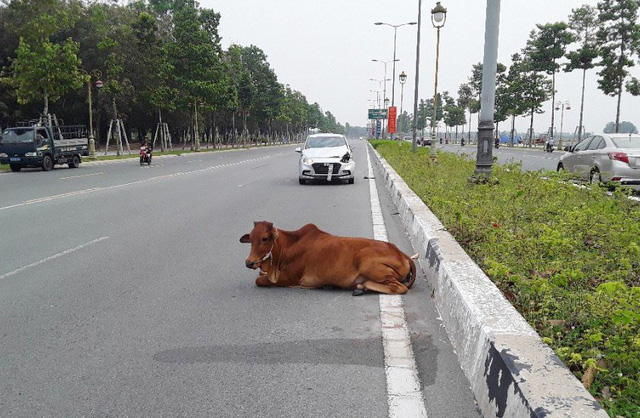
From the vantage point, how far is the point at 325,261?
5035mm

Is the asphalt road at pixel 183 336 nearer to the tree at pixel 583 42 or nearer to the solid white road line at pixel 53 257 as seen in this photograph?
the solid white road line at pixel 53 257

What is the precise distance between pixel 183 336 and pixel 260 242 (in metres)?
1.18

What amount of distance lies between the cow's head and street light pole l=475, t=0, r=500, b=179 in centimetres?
722

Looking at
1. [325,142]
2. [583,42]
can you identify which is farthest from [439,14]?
[583,42]

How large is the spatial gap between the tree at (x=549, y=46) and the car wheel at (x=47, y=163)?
49070 mm

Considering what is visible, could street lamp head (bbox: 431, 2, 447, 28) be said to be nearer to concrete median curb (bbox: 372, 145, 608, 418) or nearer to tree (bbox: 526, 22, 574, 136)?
concrete median curb (bbox: 372, 145, 608, 418)

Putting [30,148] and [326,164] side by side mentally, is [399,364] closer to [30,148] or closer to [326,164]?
[326,164]


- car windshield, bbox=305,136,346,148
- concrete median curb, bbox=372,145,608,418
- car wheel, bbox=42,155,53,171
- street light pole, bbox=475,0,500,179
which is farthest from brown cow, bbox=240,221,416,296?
car wheel, bbox=42,155,53,171

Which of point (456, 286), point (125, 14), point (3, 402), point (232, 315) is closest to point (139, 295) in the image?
point (232, 315)

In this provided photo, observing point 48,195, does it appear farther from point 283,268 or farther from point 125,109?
point 125,109

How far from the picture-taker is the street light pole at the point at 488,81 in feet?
Answer: 35.3

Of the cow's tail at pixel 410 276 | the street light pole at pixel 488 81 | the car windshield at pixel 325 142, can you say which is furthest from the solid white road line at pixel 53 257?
the car windshield at pixel 325 142

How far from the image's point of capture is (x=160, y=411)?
2.90 metres

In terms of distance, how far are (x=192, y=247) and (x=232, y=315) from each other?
113 inches
